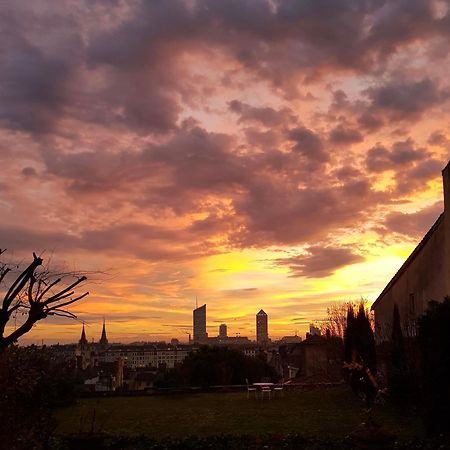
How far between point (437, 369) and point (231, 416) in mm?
7110

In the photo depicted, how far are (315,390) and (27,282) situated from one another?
2011 cm

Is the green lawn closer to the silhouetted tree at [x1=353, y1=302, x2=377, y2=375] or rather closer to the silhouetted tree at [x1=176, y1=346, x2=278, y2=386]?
the silhouetted tree at [x1=353, y1=302, x2=377, y2=375]

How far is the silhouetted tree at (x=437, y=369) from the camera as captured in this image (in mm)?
12070

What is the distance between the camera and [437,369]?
12.2 metres

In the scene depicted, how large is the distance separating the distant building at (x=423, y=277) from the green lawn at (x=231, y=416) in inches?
162

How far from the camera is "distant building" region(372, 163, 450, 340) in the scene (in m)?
17.4

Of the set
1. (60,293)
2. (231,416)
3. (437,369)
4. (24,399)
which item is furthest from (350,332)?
(60,293)

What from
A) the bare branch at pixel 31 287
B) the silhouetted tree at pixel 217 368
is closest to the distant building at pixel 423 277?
the silhouetted tree at pixel 217 368

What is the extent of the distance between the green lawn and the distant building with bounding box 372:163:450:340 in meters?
4.10

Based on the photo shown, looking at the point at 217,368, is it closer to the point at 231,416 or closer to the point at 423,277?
the point at 231,416

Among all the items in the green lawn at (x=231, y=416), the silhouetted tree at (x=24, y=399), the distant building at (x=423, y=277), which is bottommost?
the green lawn at (x=231, y=416)

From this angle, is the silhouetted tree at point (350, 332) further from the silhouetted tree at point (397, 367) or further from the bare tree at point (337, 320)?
the bare tree at point (337, 320)

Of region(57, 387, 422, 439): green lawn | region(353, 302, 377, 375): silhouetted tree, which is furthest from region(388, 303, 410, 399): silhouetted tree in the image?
region(353, 302, 377, 375): silhouetted tree

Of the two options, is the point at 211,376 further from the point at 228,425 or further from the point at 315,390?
the point at 228,425
